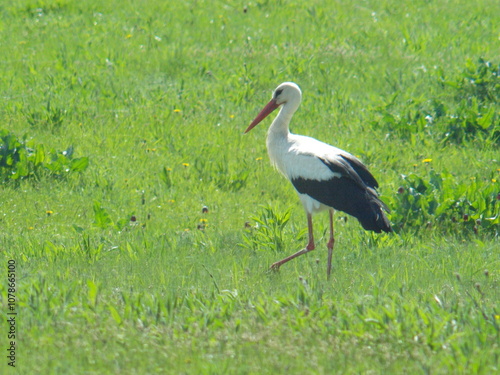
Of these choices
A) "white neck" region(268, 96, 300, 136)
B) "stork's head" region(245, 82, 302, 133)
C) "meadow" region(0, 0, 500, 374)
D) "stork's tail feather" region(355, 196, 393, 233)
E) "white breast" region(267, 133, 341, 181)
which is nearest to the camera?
"meadow" region(0, 0, 500, 374)

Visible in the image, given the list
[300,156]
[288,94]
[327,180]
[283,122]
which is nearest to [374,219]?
[327,180]

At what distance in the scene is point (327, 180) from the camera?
5.97m

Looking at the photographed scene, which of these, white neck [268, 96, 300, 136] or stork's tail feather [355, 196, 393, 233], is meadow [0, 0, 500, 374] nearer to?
stork's tail feather [355, 196, 393, 233]

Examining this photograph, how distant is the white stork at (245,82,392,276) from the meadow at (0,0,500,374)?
8.8 inches

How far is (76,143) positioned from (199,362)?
16.3ft

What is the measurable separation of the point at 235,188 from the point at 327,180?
1733mm

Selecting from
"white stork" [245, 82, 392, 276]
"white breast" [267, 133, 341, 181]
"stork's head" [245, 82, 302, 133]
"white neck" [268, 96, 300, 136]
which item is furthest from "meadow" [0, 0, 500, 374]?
"stork's head" [245, 82, 302, 133]

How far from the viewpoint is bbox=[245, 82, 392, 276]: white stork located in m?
5.76

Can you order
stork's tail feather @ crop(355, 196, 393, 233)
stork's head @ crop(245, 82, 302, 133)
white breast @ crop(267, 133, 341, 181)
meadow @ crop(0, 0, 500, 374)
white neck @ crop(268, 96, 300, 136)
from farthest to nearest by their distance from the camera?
stork's head @ crop(245, 82, 302, 133) → white neck @ crop(268, 96, 300, 136) → white breast @ crop(267, 133, 341, 181) → stork's tail feather @ crop(355, 196, 393, 233) → meadow @ crop(0, 0, 500, 374)

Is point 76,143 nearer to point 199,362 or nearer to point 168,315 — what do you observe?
point 168,315

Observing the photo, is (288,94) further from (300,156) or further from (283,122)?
(300,156)

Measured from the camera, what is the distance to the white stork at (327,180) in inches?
227

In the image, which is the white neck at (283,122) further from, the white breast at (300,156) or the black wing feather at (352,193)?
the black wing feather at (352,193)

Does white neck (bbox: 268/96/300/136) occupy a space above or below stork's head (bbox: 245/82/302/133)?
below
